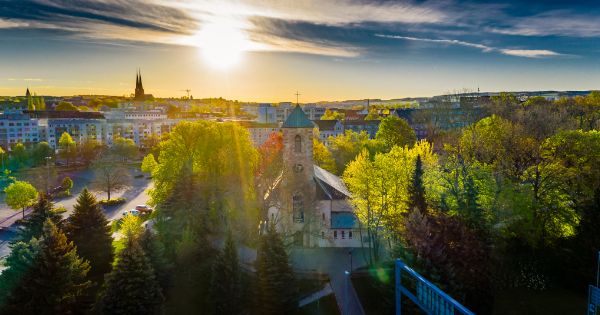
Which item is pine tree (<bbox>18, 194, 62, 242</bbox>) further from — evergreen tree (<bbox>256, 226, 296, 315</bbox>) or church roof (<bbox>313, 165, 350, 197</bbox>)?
church roof (<bbox>313, 165, 350, 197</bbox>)

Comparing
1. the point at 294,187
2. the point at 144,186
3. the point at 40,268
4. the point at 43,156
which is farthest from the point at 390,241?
the point at 43,156

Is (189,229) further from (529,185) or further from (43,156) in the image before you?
(43,156)

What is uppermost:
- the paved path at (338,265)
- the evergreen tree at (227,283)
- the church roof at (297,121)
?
the church roof at (297,121)

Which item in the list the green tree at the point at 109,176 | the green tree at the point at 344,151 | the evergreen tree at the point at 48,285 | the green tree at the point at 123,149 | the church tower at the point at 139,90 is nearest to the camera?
the evergreen tree at the point at 48,285

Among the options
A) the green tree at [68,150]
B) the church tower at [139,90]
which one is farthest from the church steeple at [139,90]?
the green tree at [68,150]

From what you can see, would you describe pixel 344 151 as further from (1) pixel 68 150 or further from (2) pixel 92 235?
(1) pixel 68 150

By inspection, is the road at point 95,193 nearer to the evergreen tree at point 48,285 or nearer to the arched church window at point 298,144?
the evergreen tree at point 48,285

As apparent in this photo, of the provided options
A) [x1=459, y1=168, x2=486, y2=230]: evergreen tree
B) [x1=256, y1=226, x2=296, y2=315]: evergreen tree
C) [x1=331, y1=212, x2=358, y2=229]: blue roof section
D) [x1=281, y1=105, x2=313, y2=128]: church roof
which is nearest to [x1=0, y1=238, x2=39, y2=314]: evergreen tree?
[x1=256, y1=226, x2=296, y2=315]: evergreen tree

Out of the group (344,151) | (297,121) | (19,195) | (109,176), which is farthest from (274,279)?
(109,176)
